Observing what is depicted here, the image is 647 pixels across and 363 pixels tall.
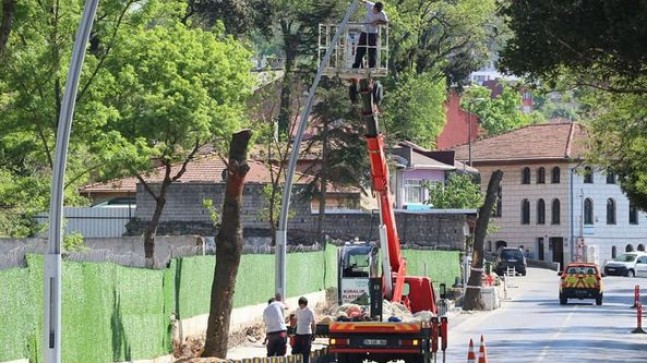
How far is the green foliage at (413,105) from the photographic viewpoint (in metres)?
88.6

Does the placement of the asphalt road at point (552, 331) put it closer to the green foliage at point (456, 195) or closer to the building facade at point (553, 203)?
the green foliage at point (456, 195)

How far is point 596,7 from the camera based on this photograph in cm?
2725

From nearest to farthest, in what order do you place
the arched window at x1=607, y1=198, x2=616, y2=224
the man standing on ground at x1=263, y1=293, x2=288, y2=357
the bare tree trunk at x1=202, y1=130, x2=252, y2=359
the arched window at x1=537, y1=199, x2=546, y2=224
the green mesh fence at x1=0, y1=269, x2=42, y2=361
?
the green mesh fence at x1=0, y1=269, x2=42, y2=361, the man standing on ground at x1=263, y1=293, x2=288, y2=357, the bare tree trunk at x1=202, y1=130, x2=252, y2=359, the arched window at x1=537, y1=199, x2=546, y2=224, the arched window at x1=607, y1=198, x2=616, y2=224

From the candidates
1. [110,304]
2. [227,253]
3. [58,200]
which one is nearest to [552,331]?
[227,253]

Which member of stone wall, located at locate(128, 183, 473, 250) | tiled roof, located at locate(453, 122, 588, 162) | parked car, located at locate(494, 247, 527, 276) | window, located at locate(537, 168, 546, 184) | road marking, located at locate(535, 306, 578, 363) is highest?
tiled roof, located at locate(453, 122, 588, 162)

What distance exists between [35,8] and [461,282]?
1455 inches

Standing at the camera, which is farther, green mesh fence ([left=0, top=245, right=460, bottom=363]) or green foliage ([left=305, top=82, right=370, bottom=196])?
green foliage ([left=305, top=82, right=370, bottom=196])

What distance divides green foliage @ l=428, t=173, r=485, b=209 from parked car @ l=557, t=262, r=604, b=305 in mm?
26827

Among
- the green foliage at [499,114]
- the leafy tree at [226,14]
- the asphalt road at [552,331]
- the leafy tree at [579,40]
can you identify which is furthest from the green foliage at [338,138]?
the green foliage at [499,114]

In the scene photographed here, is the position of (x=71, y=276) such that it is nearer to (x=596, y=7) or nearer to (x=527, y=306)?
(x=596, y=7)

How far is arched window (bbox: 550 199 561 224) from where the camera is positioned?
365 ft

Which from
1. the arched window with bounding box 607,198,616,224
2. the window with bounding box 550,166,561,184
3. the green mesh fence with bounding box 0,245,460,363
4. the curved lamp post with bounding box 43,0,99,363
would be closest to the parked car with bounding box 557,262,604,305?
the green mesh fence with bounding box 0,245,460,363

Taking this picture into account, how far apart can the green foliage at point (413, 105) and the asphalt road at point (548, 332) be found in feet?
56.1

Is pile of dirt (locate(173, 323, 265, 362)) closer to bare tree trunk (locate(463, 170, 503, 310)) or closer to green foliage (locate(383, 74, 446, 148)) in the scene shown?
bare tree trunk (locate(463, 170, 503, 310))
